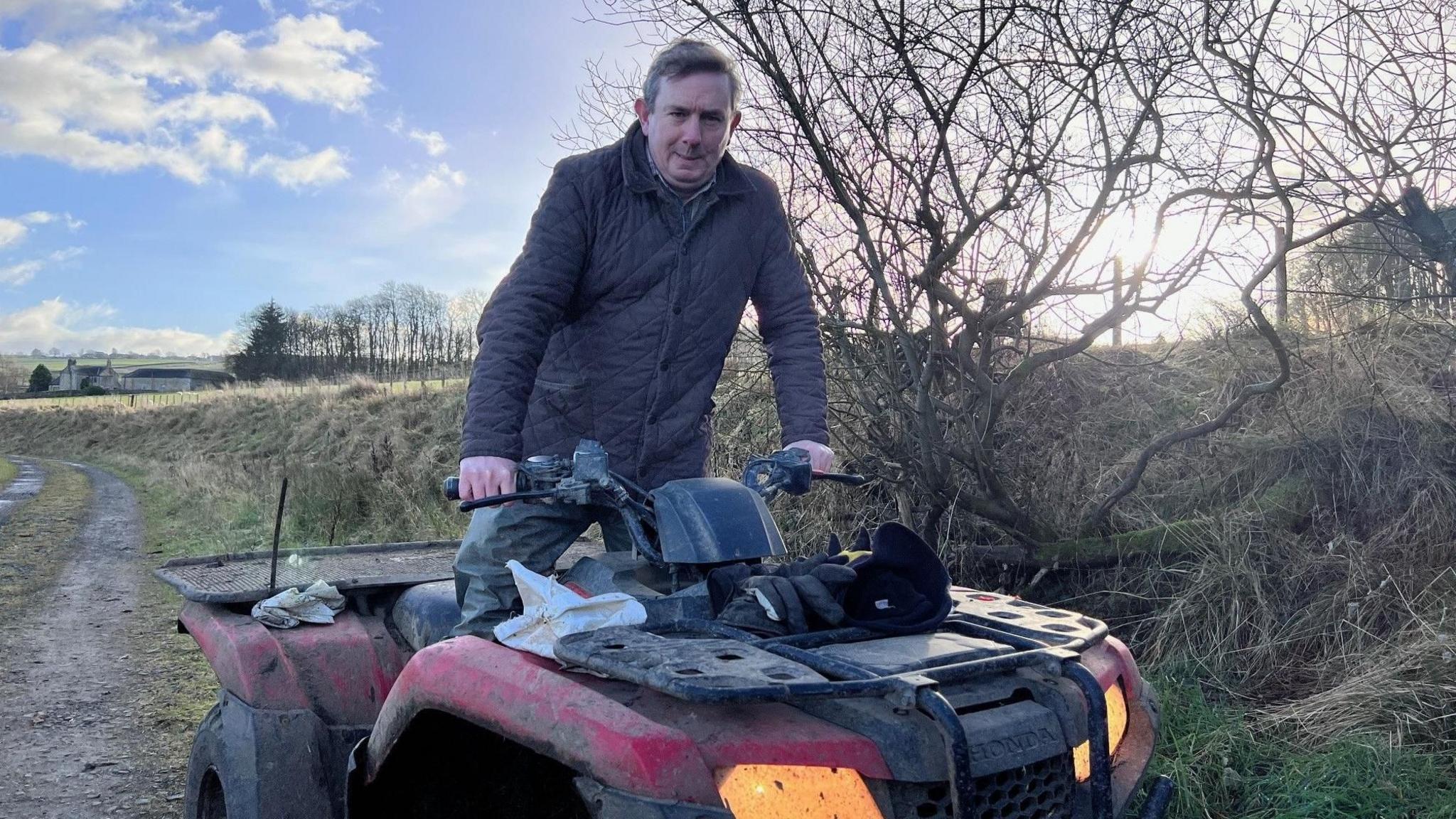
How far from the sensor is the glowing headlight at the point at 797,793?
1574 millimetres

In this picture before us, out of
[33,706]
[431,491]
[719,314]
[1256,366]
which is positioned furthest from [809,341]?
[431,491]

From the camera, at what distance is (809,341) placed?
3061 mm

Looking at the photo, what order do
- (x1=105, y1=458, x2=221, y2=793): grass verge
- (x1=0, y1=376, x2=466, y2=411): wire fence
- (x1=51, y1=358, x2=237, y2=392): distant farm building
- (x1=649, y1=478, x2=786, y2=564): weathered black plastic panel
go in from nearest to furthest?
(x1=649, y1=478, x2=786, y2=564): weathered black plastic panel < (x1=105, y1=458, x2=221, y2=793): grass verge < (x1=0, y1=376, x2=466, y2=411): wire fence < (x1=51, y1=358, x2=237, y2=392): distant farm building

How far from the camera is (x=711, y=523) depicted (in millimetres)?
2211

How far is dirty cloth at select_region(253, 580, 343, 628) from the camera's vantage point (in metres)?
2.90

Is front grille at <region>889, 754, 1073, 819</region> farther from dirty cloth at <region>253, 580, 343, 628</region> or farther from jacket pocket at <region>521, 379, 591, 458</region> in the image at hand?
dirty cloth at <region>253, 580, 343, 628</region>

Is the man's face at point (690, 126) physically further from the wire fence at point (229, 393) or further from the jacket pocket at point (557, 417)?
the wire fence at point (229, 393)

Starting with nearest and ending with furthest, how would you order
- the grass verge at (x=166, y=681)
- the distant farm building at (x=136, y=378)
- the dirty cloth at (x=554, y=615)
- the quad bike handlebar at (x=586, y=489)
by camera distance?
the dirty cloth at (x=554, y=615) < the quad bike handlebar at (x=586, y=489) < the grass verge at (x=166, y=681) < the distant farm building at (x=136, y=378)

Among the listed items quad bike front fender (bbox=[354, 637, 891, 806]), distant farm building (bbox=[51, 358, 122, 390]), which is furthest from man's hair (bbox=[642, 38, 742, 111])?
distant farm building (bbox=[51, 358, 122, 390])

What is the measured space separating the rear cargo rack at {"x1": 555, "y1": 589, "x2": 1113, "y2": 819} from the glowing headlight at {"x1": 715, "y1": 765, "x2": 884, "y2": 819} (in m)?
0.11

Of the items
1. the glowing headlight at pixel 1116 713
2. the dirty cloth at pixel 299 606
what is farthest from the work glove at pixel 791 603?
the dirty cloth at pixel 299 606

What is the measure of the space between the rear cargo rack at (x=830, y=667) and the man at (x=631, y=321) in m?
0.78

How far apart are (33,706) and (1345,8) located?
7117 millimetres

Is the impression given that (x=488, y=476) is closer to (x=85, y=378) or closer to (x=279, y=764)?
(x=279, y=764)
